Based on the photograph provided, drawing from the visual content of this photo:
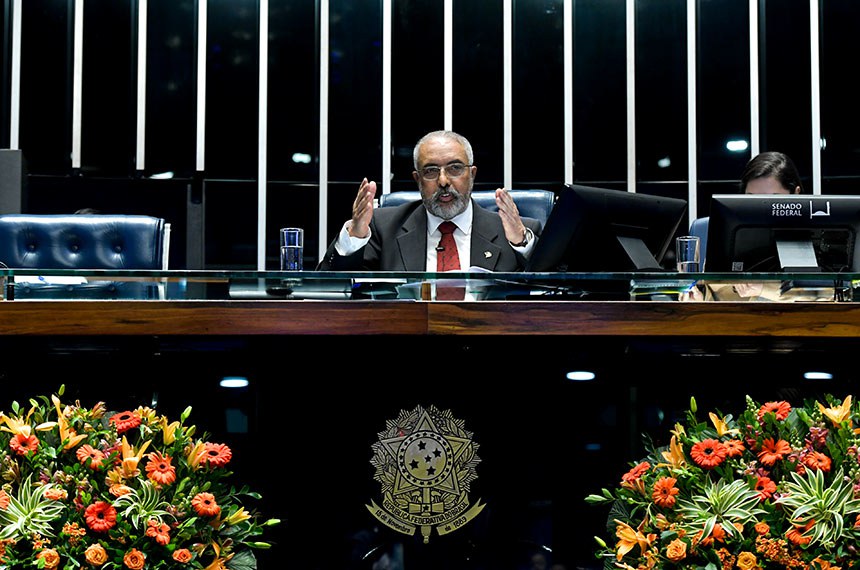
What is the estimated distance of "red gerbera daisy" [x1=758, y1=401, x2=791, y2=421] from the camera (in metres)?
1.46

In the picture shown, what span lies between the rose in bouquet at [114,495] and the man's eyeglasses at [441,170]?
197cm

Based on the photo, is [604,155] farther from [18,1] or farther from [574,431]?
[574,431]

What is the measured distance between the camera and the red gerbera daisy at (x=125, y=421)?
145 centimetres

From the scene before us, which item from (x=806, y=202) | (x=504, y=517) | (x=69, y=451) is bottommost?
(x=504, y=517)

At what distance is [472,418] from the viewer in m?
1.59

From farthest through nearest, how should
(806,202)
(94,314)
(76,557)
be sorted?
(806,202) → (94,314) → (76,557)

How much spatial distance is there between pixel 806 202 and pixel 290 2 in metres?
4.08

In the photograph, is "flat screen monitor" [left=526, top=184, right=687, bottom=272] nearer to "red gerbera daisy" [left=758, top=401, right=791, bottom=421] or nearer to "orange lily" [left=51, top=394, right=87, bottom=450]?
"red gerbera daisy" [left=758, top=401, right=791, bottom=421]

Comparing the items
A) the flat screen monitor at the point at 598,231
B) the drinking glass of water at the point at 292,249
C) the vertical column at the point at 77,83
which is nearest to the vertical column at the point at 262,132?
the vertical column at the point at 77,83

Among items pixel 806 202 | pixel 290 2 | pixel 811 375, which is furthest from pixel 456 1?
pixel 811 375

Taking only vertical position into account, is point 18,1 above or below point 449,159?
above

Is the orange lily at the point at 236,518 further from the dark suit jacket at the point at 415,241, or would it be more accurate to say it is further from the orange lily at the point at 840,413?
the dark suit jacket at the point at 415,241

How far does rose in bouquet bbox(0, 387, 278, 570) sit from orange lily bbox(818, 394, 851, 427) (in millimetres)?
903

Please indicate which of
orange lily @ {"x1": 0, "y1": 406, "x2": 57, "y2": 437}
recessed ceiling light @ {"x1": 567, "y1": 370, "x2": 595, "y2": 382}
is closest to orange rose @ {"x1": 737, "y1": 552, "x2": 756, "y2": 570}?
recessed ceiling light @ {"x1": 567, "y1": 370, "x2": 595, "y2": 382}
